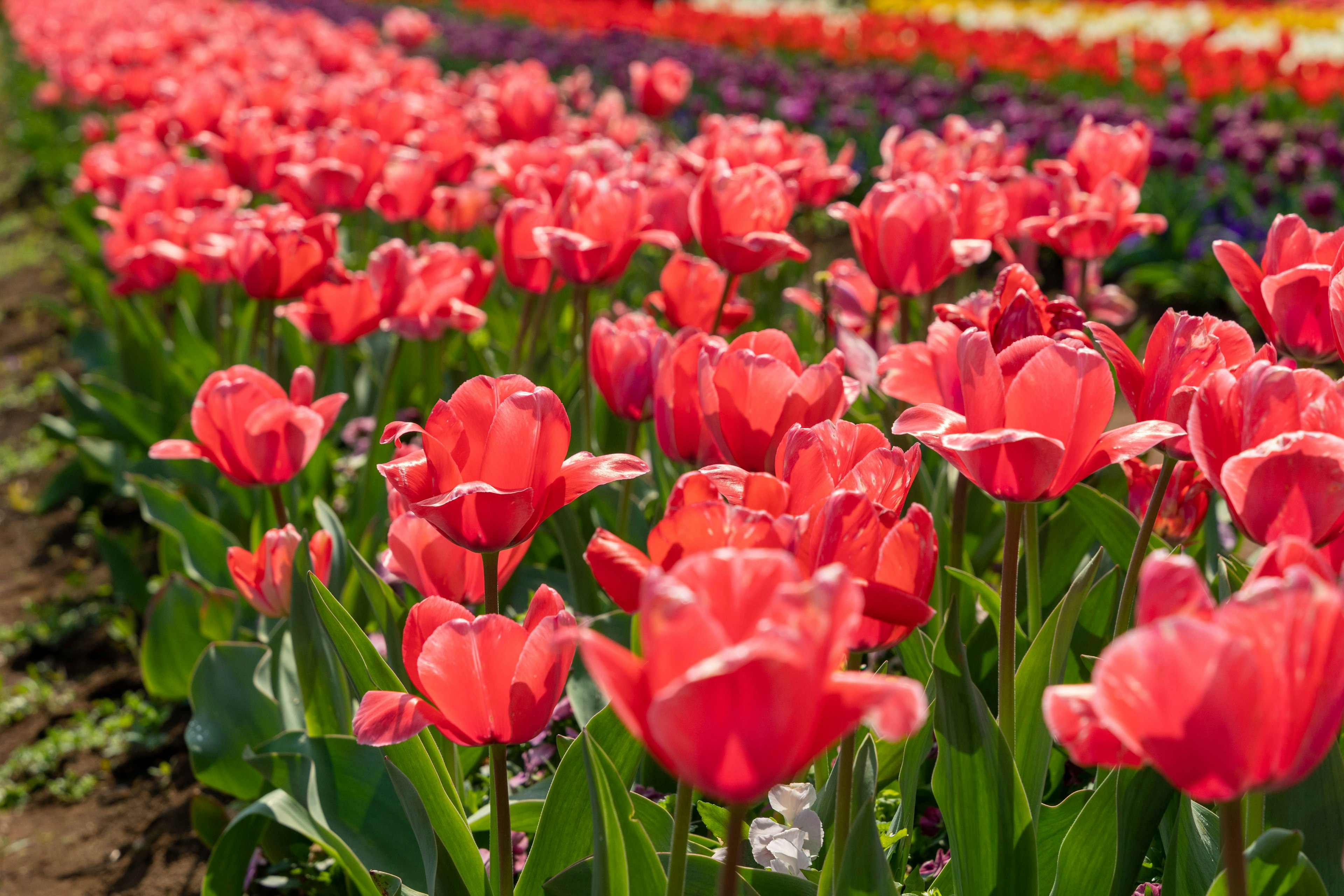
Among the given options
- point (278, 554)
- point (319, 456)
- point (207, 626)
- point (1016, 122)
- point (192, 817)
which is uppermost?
point (1016, 122)

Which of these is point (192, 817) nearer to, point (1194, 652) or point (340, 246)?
point (1194, 652)

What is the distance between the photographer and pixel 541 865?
1261 mm

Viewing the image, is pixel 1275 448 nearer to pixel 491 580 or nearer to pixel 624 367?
pixel 491 580

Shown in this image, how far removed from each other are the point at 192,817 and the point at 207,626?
0.44 metres

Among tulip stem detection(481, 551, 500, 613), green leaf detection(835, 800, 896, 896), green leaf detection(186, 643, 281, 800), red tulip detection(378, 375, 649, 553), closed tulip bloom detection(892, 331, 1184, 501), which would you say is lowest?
green leaf detection(186, 643, 281, 800)

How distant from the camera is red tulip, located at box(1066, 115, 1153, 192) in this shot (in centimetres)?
222

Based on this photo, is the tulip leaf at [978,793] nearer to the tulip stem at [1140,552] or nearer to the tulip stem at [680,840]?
the tulip stem at [1140,552]

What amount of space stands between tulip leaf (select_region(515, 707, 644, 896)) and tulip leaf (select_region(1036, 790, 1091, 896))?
51 cm

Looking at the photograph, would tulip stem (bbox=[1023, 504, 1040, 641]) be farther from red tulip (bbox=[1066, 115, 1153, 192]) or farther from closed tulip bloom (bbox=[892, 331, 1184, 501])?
red tulip (bbox=[1066, 115, 1153, 192])

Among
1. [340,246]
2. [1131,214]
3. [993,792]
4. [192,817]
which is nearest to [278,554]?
[192,817]

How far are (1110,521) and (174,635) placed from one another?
185 cm

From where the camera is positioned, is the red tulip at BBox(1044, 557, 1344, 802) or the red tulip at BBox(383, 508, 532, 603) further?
the red tulip at BBox(383, 508, 532, 603)

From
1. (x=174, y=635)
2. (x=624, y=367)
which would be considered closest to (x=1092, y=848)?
(x=624, y=367)

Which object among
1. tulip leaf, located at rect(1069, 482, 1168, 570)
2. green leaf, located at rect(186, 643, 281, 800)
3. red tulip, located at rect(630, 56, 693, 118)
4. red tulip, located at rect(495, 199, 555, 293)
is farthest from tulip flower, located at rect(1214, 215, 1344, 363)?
red tulip, located at rect(630, 56, 693, 118)
